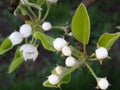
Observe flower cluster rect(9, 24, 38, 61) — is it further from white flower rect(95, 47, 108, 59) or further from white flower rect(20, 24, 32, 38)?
white flower rect(95, 47, 108, 59)

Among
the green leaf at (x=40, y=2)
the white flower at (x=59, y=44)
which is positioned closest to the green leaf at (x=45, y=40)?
the white flower at (x=59, y=44)

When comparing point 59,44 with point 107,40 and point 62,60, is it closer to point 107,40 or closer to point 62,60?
point 107,40

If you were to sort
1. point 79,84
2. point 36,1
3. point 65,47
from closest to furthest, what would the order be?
point 65,47, point 36,1, point 79,84

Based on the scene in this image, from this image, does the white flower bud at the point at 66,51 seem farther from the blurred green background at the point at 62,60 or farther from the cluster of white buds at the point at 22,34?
the blurred green background at the point at 62,60

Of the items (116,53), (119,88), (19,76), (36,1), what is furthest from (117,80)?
(36,1)

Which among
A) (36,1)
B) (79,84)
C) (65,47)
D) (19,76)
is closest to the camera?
(65,47)

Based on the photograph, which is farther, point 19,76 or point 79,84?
point 19,76

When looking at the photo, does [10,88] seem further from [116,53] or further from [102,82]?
[102,82]

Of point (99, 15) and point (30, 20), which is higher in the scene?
point (30, 20)
